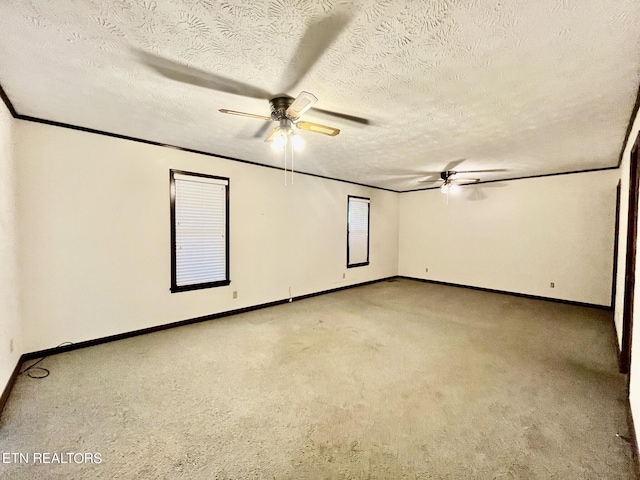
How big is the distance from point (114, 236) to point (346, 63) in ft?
10.7

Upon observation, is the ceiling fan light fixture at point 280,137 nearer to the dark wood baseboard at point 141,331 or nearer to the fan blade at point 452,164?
the dark wood baseboard at point 141,331

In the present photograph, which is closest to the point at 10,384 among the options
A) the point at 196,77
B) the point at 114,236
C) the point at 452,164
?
the point at 114,236

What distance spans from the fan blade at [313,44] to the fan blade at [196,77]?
1.16 feet

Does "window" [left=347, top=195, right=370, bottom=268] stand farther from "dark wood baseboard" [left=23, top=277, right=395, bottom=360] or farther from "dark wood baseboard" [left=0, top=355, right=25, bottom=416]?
"dark wood baseboard" [left=0, top=355, right=25, bottom=416]

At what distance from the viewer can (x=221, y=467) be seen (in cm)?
164

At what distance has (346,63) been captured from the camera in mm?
1859

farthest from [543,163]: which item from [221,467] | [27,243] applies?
[27,243]

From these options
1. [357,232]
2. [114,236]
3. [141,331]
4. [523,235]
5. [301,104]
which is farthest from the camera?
[357,232]

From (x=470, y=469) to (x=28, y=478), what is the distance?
8.20ft

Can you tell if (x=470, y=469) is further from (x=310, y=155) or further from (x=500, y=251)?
(x=500, y=251)

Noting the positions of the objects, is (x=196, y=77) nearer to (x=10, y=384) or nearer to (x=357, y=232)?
(x=10, y=384)

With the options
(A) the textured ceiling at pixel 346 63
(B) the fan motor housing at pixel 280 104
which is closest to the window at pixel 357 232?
(A) the textured ceiling at pixel 346 63

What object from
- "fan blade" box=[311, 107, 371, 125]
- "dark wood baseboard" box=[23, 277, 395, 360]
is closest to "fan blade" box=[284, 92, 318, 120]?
"fan blade" box=[311, 107, 371, 125]

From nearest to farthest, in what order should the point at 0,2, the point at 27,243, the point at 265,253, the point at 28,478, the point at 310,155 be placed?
the point at 0,2 < the point at 28,478 < the point at 27,243 < the point at 310,155 < the point at 265,253
